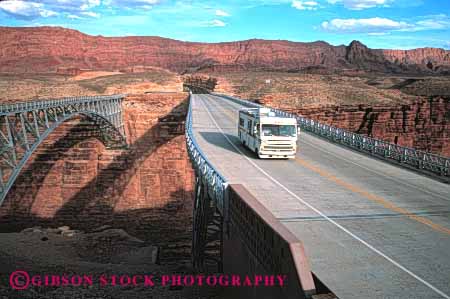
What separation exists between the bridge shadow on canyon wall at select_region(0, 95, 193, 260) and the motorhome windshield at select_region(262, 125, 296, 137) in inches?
932

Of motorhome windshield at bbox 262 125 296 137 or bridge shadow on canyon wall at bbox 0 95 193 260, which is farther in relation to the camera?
bridge shadow on canyon wall at bbox 0 95 193 260

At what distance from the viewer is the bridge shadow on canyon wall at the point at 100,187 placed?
156 ft

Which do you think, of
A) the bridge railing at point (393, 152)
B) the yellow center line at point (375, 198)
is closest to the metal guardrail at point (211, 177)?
the yellow center line at point (375, 198)

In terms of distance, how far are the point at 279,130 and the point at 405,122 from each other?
4386cm

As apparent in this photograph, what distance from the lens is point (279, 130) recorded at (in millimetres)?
23188

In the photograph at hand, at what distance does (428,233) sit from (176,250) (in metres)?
25.9

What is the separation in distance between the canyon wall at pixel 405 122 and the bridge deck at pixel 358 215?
109ft

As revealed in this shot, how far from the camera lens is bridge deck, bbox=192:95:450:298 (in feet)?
31.8

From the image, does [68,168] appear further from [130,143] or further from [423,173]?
[423,173]

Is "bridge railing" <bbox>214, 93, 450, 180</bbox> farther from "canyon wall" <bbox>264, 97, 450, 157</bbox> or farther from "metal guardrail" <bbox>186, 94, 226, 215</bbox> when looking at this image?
"canyon wall" <bbox>264, 97, 450, 157</bbox>

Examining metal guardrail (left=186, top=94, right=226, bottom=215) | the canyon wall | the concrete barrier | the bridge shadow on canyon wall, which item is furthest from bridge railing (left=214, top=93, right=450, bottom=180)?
the canyon wall

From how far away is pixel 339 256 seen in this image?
10.8 metres

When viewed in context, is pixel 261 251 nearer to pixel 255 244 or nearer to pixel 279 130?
pixel 255 244

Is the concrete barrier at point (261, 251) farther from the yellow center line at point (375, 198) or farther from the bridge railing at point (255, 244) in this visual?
the yellow center line at point (375, 198)
